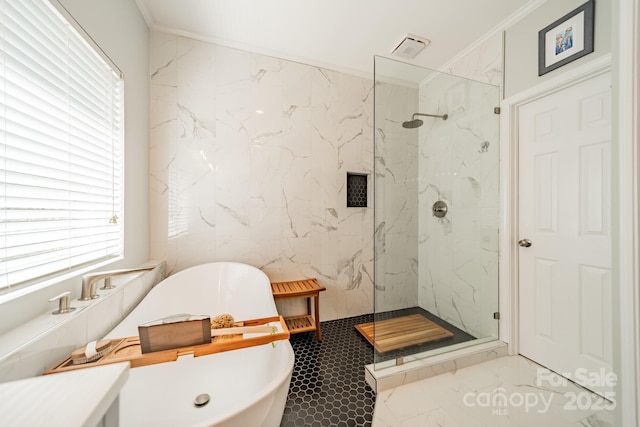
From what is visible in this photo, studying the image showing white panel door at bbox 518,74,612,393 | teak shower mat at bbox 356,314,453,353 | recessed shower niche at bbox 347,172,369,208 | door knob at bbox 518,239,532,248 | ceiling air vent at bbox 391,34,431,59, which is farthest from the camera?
recessed shower niche at bbox 347,172,369,208

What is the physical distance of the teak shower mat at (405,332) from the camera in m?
1.73

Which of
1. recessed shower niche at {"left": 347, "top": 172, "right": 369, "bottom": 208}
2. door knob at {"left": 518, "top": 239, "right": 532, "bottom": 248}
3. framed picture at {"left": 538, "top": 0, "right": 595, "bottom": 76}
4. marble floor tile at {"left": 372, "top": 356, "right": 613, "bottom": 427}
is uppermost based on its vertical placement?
framed picture at {"left": 538, "top": 0, "right": 595, "bottom": 76}

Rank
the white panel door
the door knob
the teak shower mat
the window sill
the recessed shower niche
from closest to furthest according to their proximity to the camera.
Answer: the window sill
the white panel door
the teak shower mat
the door knob
the recessed shower niche

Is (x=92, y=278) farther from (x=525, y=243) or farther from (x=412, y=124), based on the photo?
(x=525, y=243)

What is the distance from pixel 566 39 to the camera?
1.57m

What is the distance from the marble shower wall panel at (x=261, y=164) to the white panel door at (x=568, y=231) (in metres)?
1.35

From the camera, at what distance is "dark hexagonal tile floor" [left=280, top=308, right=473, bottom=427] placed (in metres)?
1.36

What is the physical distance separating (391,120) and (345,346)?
1.92m

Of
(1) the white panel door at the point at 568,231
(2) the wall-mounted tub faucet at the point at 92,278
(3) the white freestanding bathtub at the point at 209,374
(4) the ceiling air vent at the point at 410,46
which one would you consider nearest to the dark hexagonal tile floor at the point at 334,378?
(3) the white freestanding bathtub at the point at 209,374

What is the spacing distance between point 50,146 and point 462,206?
2.64 m

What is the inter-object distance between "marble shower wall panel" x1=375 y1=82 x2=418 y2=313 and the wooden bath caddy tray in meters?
1.10

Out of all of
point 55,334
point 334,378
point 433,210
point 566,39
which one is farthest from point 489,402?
point 566,39

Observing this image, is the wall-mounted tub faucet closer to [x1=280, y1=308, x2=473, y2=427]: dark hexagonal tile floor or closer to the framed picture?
[x1=280, y1=308, x2=473, y2=427]: dark hexagonal tile floor

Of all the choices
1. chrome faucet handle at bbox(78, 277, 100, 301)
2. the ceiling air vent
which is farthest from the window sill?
the ceiling air vent
